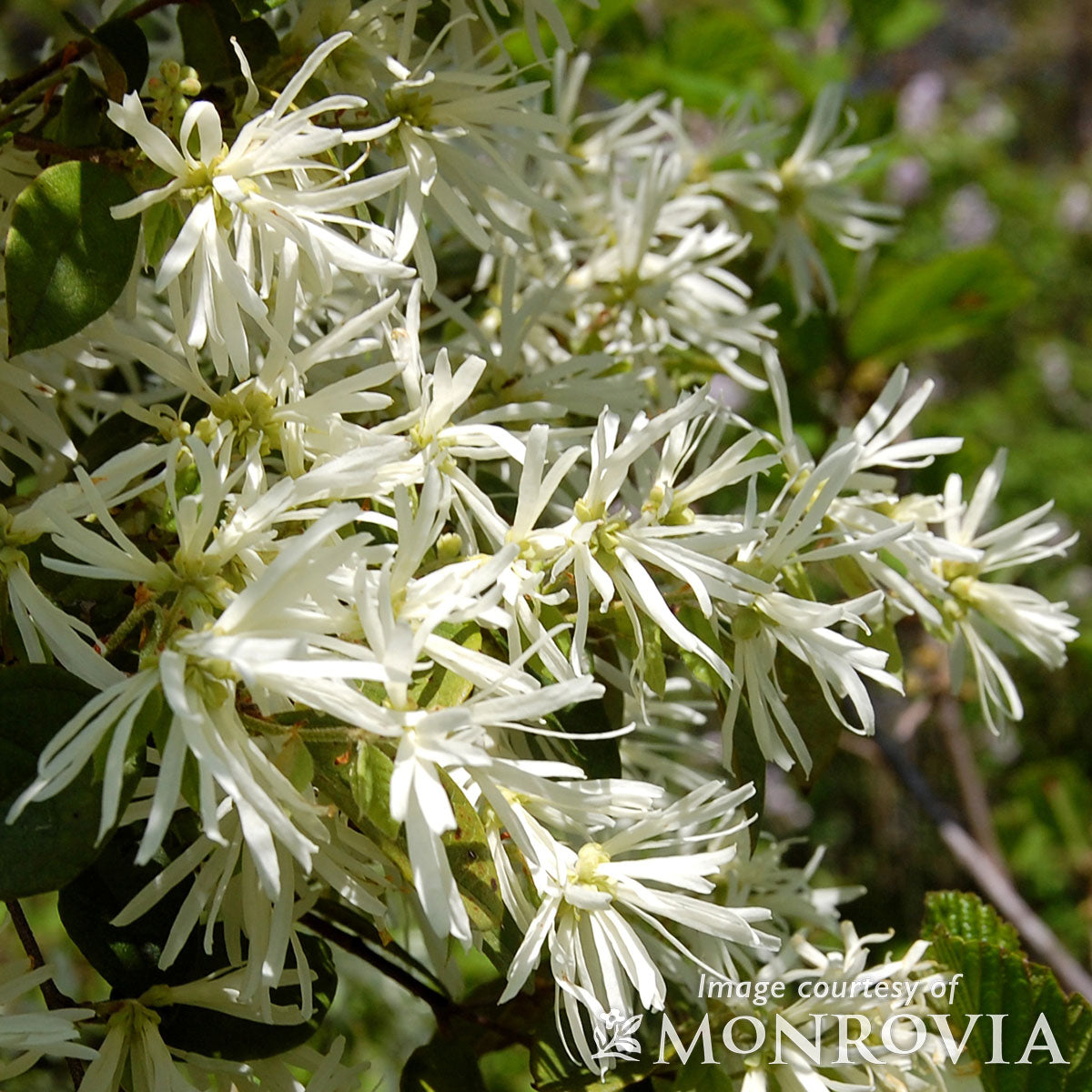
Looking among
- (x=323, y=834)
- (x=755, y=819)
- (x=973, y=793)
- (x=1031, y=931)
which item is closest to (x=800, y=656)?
(x=755, y=819)

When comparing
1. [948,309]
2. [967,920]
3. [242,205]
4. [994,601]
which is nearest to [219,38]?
[242,205]

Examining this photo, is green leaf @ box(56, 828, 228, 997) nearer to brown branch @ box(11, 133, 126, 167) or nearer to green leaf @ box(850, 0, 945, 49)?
brown branch @ box(11, 133, 126, 167)

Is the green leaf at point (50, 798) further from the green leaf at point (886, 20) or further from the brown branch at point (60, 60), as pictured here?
the green leaf at point (886, 20)

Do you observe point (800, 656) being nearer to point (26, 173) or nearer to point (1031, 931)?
point (26, 173)

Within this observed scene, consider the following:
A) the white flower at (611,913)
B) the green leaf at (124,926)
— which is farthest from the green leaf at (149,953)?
the white flower at (611,913)

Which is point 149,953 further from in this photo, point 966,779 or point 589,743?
point 966,779

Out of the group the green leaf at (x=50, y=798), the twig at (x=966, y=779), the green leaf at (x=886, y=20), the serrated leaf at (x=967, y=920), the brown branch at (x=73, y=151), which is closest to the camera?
the green leaf at (x=50, y=798)

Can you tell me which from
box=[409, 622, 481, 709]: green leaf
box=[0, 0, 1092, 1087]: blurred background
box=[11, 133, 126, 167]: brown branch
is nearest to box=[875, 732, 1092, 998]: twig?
box=[0, 0, 1092, 1087]: blurred background

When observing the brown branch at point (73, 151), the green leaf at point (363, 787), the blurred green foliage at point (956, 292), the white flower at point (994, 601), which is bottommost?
the blurred green foliage at point (956, 292)
